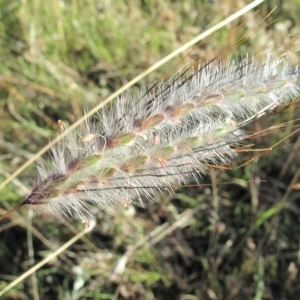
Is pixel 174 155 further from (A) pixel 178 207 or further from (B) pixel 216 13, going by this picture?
(B) pixel 216 13

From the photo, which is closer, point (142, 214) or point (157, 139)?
point (157, 139)

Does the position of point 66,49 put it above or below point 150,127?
above

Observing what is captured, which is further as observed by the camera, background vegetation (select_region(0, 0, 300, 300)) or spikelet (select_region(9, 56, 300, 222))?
background vegetation (select_region(0, 0, 300, 300))

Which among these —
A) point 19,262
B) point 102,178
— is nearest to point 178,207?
point 19,262

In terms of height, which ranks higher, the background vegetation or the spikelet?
the background vegetation
